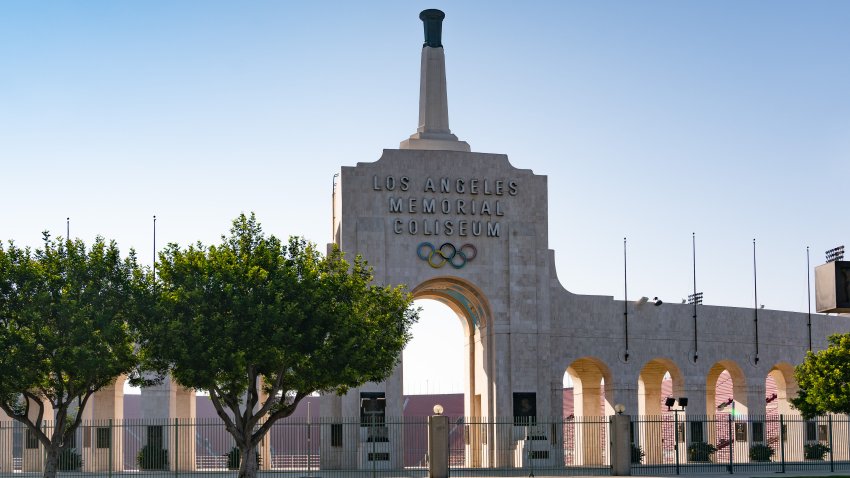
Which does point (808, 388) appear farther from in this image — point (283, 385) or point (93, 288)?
point (93, 288)

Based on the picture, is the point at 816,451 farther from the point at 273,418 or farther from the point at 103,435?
the point at 103,435

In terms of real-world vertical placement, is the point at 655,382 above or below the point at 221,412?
above

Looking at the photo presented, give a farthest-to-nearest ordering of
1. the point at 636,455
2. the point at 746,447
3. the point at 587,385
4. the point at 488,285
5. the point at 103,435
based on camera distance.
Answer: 1. the point at 587,385
2. the point at 746,447
3. the point at 636,455
4. the point at 488,285
5. the point at 103,435

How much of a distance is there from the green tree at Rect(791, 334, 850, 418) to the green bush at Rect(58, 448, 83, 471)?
148 feet

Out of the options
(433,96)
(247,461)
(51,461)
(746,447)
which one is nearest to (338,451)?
(247,461)

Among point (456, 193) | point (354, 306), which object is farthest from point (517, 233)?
point (354, 306)

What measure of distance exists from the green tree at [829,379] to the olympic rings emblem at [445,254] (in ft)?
73.4

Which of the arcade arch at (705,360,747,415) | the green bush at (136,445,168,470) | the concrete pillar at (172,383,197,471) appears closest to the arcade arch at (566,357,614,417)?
the arcade arch at (705,360,747,415)

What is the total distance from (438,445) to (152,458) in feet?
71.0

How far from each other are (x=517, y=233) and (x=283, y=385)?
27563 millimetres

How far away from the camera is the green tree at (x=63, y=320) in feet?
180

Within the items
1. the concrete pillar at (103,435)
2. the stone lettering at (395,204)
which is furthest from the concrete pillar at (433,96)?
the concrete pillar at (103,435)

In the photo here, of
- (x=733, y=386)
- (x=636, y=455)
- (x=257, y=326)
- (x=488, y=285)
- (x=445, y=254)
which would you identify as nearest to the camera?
(x=257, y=326)

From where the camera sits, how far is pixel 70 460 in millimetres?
75875
